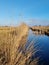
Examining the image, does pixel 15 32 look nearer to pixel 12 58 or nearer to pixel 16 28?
pixel 16 28

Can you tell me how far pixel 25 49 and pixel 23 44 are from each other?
0.19 m

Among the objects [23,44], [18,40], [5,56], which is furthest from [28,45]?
[5,56]

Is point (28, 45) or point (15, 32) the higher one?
point (15, 32)

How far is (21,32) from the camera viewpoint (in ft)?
18.2

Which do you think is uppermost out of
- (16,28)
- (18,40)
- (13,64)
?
(16,28)

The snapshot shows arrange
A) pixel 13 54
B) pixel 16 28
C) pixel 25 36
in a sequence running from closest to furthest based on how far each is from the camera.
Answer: pixel 13 54, pixel 16 28, pixel 25 36

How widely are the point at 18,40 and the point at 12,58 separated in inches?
25.3

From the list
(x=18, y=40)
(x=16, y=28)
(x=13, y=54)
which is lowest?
(x=13, y=54)

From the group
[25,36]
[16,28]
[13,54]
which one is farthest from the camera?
[25,36]

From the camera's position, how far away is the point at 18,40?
539 centimetres

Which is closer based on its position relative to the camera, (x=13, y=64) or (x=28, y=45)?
(x=13, y=64)

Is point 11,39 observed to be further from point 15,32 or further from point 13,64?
point 13,64

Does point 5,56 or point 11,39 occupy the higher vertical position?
point 11,39

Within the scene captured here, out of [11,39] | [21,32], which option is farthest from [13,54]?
[21,32]
